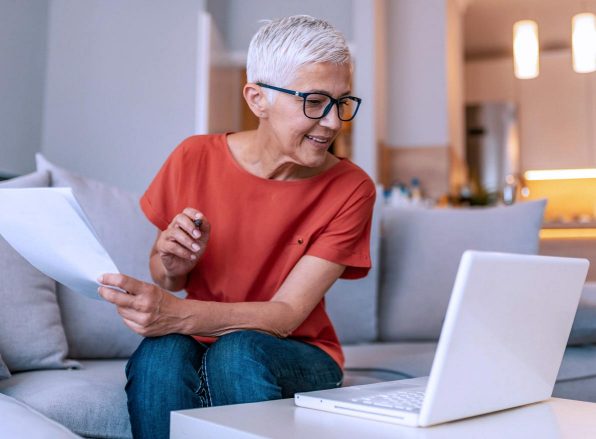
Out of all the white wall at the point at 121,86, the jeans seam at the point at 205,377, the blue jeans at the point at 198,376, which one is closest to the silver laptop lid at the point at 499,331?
the blue jeans at the point at 198,376

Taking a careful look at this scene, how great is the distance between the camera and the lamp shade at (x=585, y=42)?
3658 millimetres

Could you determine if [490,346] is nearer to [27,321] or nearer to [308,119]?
[308,119]

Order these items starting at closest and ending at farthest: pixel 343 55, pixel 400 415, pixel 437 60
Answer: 1. pixel 400 415
2. pixel 343 55
3. pixel 437 60

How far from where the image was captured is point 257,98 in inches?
54.2

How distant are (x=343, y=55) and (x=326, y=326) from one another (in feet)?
1.75

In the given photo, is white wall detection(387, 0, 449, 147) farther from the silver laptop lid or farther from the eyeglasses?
the silver laptop lid

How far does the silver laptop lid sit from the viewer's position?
723 millimetres

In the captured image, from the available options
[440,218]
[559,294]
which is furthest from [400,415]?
[440,218]

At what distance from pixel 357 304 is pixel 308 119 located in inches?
35.3

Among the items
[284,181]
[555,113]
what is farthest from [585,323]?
[555,113]

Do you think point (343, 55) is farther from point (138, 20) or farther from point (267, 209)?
point (138, 20)

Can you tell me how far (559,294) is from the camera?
876 millimetres

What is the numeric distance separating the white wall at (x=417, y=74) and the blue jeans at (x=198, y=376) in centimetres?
325

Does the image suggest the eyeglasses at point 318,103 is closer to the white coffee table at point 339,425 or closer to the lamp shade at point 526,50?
the white coffee table at point 339,425
